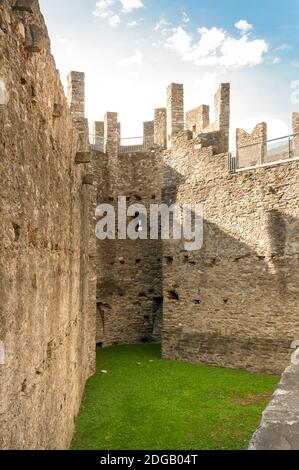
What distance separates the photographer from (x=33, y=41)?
5164mm

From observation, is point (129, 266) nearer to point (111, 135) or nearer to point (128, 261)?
point (128, 261)

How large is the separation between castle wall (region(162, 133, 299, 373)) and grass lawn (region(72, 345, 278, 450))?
885 mm

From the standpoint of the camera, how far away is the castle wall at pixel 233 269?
46.3 feet

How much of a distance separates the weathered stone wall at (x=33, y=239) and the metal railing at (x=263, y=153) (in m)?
8.21

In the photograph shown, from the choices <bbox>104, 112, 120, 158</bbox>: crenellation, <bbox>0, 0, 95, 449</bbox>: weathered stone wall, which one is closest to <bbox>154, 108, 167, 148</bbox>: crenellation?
<bbox>104, 112, 120, 158</bbox>: crenellation

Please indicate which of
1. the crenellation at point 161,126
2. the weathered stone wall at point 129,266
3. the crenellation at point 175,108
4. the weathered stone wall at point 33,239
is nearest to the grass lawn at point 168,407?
the weathered stone wall at point 33,239

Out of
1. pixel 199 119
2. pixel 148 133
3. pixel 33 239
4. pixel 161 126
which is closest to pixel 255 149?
pixel 199 119

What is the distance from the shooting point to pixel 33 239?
5508 mm

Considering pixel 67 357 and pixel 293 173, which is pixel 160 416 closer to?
pixel 67 357

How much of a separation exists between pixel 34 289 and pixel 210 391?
8.39m

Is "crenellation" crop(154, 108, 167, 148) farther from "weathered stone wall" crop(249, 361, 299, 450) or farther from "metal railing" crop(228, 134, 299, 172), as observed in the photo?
"weathered stone wall" crop(249, 361, 299, 450)

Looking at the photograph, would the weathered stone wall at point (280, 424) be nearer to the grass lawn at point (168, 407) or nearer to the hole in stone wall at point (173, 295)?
the grass lawn at point (168, 407)

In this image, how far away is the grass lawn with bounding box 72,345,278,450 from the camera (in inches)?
352

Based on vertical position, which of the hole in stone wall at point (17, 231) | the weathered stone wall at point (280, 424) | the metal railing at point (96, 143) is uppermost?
the metal railing at point (96, 143)
